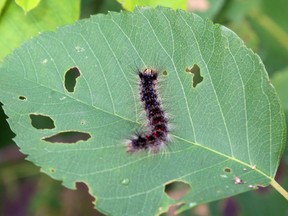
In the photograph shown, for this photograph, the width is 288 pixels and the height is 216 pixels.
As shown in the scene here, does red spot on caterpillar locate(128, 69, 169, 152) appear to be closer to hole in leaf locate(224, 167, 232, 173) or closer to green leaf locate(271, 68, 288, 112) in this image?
hole in leaf locate(224, 167, 232, 173)

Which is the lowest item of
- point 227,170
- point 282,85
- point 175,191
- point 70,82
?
point 227,170

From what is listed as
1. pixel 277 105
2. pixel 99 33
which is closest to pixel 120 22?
pixel 99 33

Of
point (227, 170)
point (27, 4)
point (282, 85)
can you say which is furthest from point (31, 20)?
point (282, 85)

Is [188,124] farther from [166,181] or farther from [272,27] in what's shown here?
[272,27]

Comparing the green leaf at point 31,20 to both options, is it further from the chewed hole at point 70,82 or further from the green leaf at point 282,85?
the green leaf at point 282,85

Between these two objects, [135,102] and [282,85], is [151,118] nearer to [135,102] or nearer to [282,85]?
[135,102]

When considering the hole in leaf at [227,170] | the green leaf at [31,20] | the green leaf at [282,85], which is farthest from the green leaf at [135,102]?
the green leaf at [282,85]
